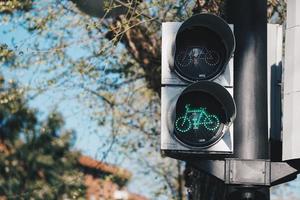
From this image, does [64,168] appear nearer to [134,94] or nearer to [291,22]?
[134,94]

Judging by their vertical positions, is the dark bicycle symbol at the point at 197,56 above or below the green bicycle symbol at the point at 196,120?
above

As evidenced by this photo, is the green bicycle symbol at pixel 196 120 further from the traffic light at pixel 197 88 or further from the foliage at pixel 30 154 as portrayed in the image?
the foliage at pixel 30 154

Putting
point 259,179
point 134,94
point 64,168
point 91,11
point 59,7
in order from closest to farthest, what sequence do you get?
point 259,179
point 91,11
point 59,7
point 134,94
point 64,168

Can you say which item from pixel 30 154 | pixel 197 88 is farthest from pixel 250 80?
pixel 30 154

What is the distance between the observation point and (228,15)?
4.65 metres

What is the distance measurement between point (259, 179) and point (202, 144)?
0.35 m

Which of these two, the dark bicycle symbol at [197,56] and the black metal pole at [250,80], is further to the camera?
the dark bicycle symbol at [197,56]

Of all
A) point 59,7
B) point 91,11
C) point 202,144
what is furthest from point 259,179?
point 59,7

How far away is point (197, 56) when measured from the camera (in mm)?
4543

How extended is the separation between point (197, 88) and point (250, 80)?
0.30 meters

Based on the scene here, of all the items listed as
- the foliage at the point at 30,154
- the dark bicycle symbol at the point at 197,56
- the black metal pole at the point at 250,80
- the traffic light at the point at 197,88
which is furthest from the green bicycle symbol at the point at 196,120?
the foliage at the point at 30,154

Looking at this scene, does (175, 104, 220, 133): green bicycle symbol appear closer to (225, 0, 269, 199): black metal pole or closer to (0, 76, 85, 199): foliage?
(225, 0, 269, 199): black metal pole

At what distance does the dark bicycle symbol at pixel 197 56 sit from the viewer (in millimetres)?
4508

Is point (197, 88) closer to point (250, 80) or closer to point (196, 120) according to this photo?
point (196, 120)
